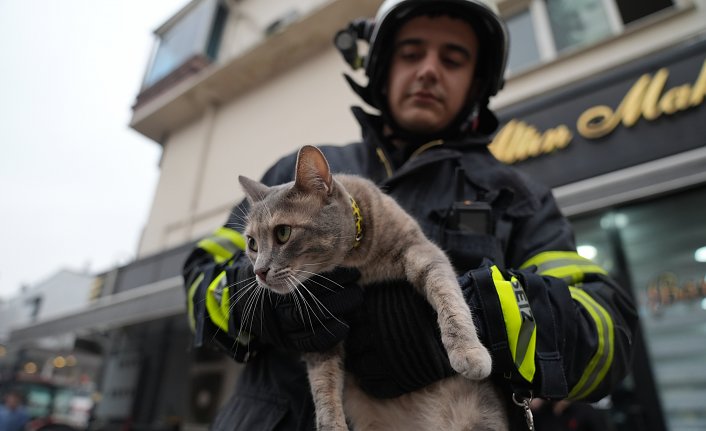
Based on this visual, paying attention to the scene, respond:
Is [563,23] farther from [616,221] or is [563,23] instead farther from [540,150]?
[616,221]

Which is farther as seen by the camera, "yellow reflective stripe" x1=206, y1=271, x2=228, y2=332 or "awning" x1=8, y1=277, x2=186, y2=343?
"awning" x1=8, y1=277, x2=186, y2=343

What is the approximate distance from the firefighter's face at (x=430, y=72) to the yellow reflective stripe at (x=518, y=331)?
3.73ft

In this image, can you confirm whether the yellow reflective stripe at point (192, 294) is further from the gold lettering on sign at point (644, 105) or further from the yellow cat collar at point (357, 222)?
the gold lettering on sign at point (644, 105)

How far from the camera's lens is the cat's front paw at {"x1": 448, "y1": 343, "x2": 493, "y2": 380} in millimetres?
1330

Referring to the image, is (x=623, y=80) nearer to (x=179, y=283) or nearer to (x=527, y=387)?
(x=527, y=387)

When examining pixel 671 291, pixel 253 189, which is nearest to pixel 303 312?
pixel 253 189

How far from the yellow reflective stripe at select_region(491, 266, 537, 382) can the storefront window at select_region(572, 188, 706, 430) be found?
4.55 meters

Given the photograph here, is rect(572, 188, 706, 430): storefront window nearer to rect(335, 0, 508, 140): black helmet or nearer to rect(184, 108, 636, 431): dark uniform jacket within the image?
rect(335, 0, 508, 140): black helmet

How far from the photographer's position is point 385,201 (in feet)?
6.20

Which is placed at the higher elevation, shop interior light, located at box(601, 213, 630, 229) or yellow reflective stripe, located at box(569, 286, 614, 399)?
shop interior light, located at box(601, 213, 630, 229)

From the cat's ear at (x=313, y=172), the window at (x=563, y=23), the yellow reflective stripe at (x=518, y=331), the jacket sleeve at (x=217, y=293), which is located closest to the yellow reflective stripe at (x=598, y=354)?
the yellow reflective stripe at (x=518, y=331)

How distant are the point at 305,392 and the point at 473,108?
191 centimetres

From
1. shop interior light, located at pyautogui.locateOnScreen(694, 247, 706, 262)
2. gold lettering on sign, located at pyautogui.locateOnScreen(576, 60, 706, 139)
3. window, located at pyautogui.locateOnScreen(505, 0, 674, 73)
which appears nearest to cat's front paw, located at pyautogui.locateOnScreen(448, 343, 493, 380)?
gold lettering on sign, located at pyautogui.locateOnScreen(576, 60, 706, 139)

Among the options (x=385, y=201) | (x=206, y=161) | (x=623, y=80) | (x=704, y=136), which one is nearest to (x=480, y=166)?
(x=385, y=201)
